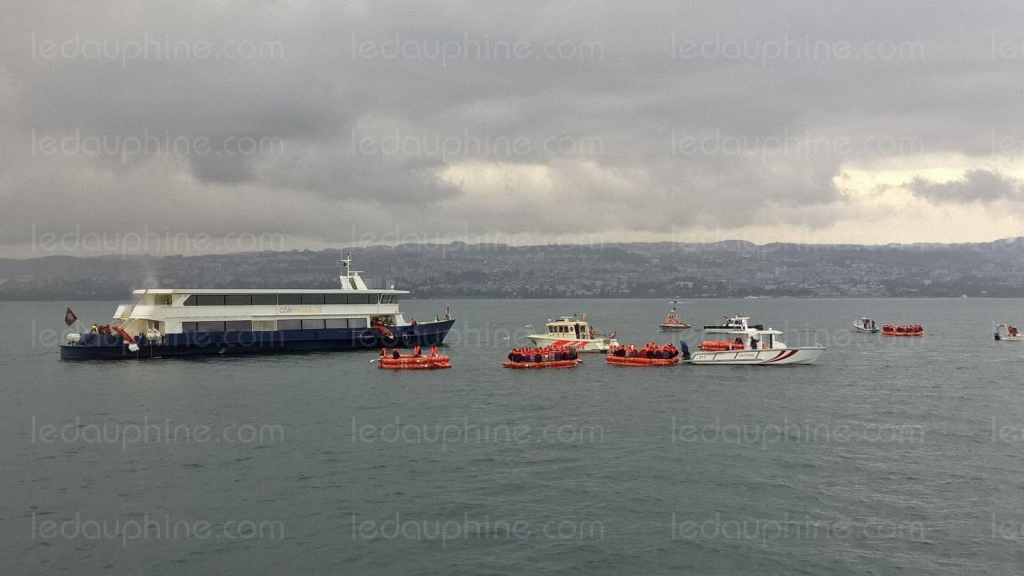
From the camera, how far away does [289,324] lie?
269ft

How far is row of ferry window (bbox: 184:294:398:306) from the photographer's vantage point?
255 feet

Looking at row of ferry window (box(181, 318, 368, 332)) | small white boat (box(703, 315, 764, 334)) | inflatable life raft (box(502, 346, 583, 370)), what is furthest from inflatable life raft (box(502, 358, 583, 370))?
row of ferry window (box(181, 318, 368, 332))

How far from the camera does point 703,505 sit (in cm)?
2795

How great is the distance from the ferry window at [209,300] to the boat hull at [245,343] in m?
3.18

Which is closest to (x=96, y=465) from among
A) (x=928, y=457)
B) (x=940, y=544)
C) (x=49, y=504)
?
(x=49, y=504)

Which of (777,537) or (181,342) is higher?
(181,342)

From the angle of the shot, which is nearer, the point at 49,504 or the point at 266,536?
the point at 266,536

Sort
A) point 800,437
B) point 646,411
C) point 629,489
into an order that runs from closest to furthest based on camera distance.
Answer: point 629,489, point 800,437, point 646,411

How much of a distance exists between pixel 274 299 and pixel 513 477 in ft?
184

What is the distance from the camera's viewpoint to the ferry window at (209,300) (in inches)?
3056

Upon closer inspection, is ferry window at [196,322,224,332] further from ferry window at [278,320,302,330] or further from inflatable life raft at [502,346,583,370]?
inflatable life raft at [502,346,583,370]

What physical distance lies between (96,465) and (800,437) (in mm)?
35260

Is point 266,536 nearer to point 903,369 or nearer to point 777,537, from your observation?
point 777,537

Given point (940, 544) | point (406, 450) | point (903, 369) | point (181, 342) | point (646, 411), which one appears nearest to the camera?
point (940, 544)
